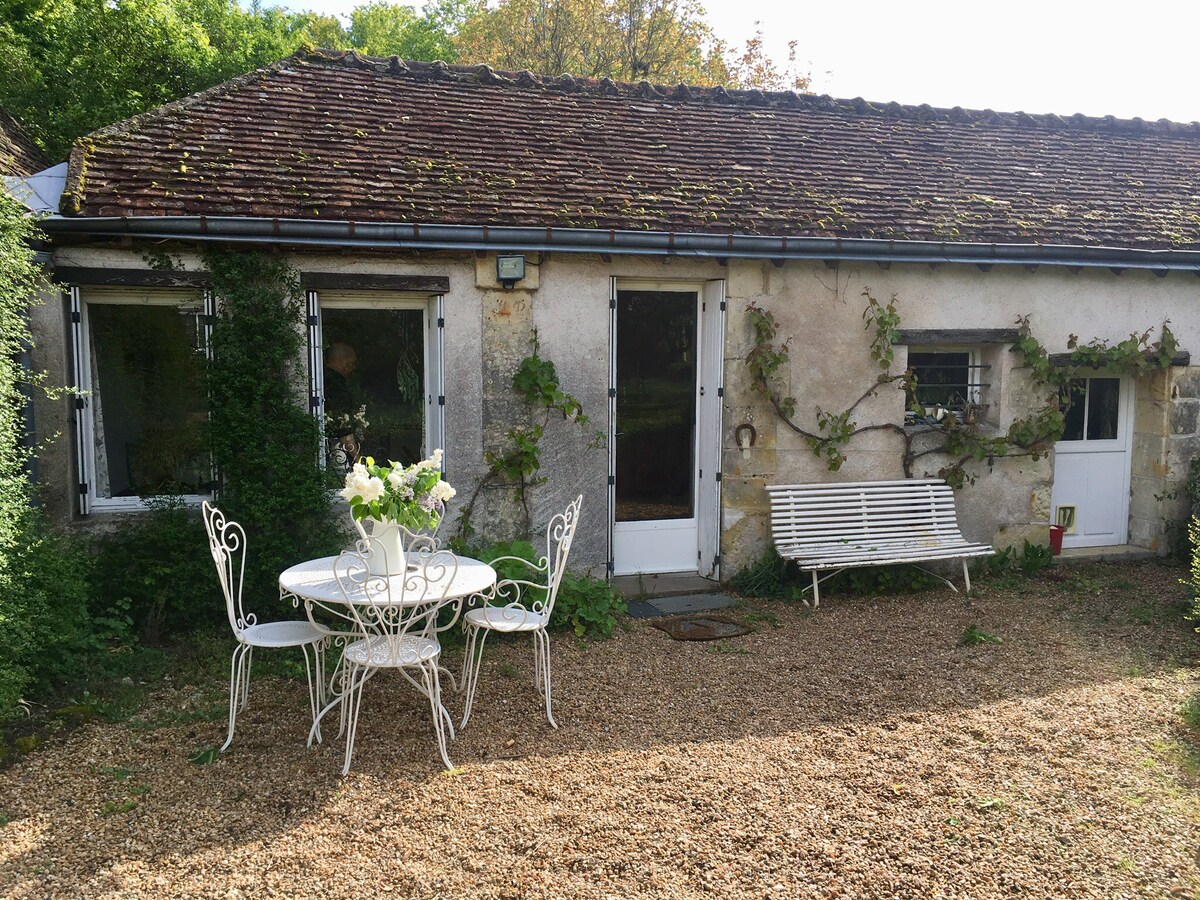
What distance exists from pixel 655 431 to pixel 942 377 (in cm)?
291

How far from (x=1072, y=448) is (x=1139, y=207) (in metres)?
2.52

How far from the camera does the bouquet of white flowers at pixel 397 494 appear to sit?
4.52 metres

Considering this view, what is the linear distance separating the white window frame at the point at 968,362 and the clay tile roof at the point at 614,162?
1034 mm

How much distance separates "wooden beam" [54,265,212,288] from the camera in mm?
6324

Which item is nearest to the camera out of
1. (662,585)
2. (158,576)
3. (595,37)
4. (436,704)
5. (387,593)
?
(387,593)

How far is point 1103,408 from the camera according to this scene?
9430 mm

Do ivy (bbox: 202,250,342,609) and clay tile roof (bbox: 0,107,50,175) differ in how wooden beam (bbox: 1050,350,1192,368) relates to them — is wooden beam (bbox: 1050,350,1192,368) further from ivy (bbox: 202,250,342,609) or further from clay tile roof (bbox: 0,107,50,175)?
clay tile roof (bbox: 0,107,50,175)

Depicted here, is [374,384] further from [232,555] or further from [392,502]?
[392,502]

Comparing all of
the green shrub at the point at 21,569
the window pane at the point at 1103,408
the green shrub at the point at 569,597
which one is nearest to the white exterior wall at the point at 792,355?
the window pane at the point at 1103,408

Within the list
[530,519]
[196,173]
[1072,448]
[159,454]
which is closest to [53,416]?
[159,454]

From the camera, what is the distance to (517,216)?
23.2ft

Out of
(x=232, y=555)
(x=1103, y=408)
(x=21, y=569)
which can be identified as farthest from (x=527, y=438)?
(x=1103, y=408)

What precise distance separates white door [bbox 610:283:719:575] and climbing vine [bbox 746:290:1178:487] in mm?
597

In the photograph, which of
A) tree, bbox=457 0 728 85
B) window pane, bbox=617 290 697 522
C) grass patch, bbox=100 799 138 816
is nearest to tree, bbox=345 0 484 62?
tree, bbox=457 0 728 85
